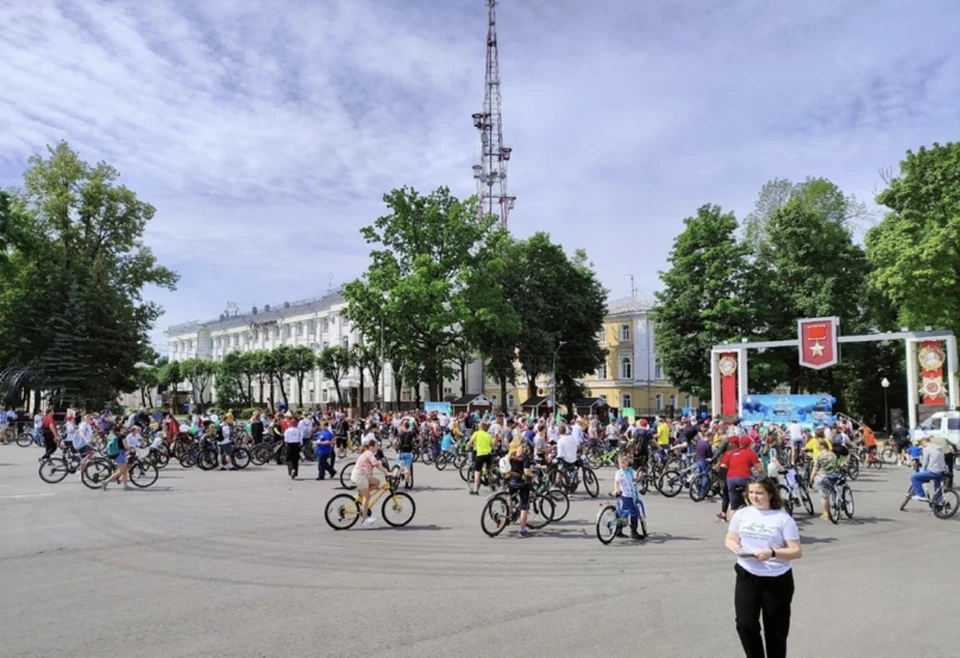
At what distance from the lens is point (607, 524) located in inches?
457

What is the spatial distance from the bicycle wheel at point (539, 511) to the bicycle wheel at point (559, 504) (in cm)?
13

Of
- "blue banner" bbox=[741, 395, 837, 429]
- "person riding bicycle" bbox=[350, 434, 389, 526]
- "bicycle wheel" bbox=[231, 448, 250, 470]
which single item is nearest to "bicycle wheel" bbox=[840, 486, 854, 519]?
"person riding bicycle" bbox=[350, 434, 389, 526]

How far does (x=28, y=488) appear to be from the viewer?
18016mm

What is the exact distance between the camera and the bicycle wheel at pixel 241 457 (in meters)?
24.0

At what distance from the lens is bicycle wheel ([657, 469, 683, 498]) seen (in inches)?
703

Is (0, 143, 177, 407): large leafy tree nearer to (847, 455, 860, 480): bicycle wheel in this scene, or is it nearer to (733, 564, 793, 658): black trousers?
(847, 455, 860, 480): bicycle wheel

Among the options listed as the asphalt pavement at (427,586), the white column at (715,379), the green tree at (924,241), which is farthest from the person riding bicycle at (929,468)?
the white column at (715,379)

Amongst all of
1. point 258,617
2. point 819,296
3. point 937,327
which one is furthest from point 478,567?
point 819,296

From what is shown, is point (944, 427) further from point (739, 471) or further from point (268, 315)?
point (268, 315)

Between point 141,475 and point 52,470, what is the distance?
9.69 feet

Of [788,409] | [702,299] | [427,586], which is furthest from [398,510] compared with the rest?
[702,299]

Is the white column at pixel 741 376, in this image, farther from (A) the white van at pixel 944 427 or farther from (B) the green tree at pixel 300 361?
(B) the green tree at pixel 300 361

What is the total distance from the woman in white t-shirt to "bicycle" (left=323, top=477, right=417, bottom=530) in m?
8.53

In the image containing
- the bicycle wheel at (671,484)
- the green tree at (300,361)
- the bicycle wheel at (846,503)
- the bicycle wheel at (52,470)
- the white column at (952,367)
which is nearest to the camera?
the bicycle wheel at (846,503)
